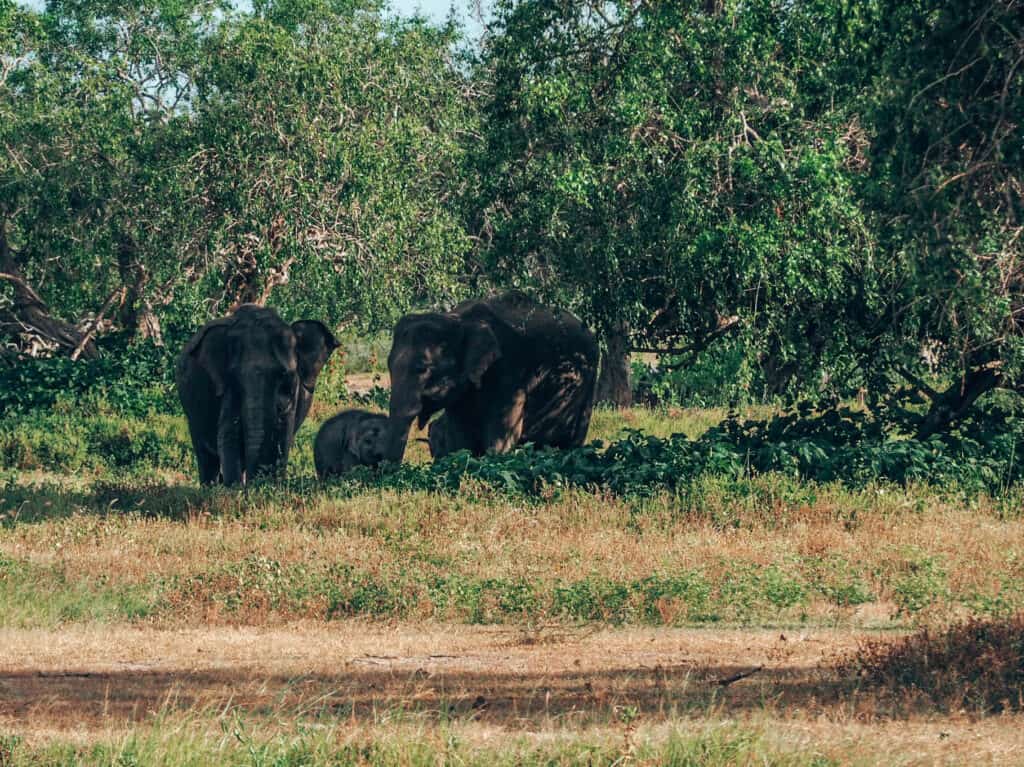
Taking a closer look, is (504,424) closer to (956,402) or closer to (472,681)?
(956,402)

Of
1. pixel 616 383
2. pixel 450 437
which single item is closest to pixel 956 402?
pixel 450 437

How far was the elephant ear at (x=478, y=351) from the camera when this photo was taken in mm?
19594

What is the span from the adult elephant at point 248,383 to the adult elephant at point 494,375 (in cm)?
136

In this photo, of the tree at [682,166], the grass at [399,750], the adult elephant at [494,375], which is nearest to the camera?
the grass at [399,750]

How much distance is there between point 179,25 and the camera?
3403cm

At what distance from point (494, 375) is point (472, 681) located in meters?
10.6

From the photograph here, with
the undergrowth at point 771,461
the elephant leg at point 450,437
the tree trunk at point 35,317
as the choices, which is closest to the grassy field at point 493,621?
the undergrowth at point 771,461

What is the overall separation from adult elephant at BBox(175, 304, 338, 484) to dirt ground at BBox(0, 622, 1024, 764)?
23.3 ft

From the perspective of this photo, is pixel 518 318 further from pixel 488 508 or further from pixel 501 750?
pixel 501 750

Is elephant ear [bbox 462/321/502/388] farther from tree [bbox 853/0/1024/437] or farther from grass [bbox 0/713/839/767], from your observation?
grass [bbox 0/713/839/767]

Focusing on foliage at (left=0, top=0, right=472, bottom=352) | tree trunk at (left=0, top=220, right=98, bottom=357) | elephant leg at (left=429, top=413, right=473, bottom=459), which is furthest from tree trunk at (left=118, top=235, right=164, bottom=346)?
elephant leg at (left=429, top=413, right=473, bottom=459)

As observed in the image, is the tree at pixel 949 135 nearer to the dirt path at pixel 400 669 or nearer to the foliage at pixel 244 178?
the dirt path at pixel 400 669

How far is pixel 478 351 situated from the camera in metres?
19.7

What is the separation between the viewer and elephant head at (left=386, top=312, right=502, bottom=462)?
63.6 ft
